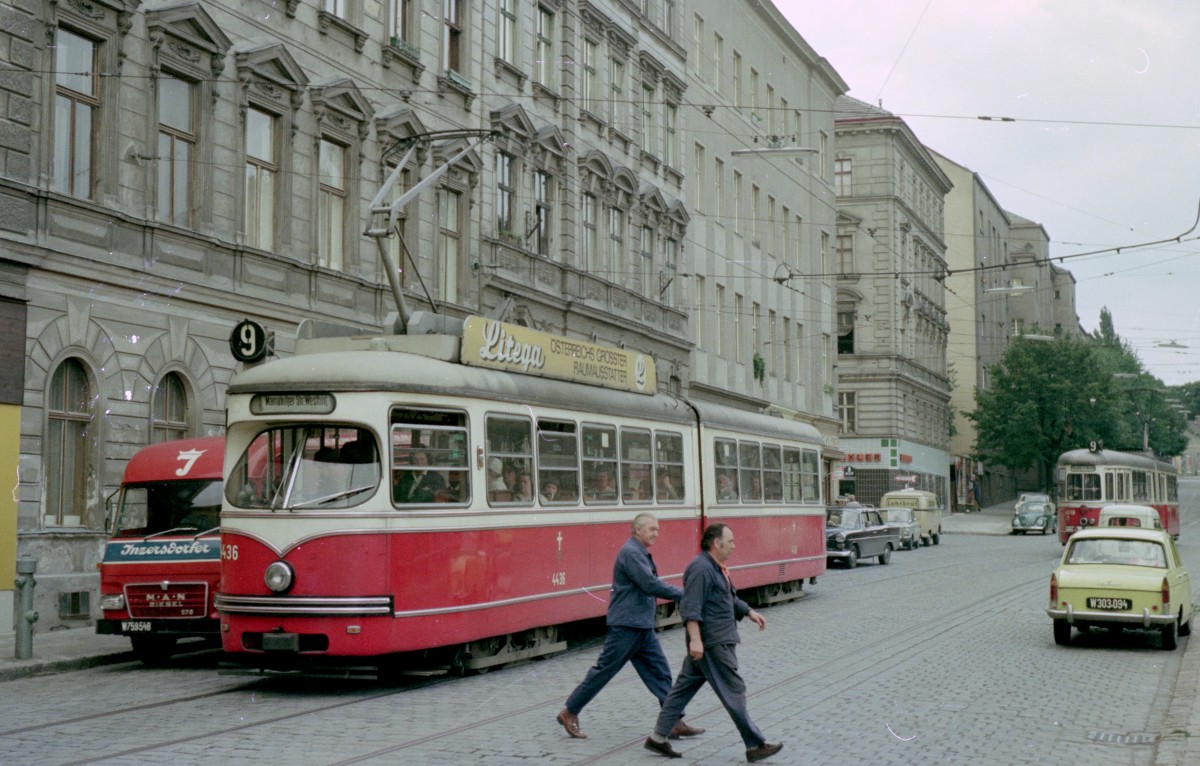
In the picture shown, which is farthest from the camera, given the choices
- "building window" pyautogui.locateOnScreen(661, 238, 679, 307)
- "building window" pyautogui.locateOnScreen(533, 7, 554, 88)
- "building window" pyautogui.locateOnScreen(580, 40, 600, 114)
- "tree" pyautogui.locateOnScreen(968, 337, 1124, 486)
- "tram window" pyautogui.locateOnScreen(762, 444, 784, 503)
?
"tree" pyautogui.locateOnScreen(968, 337, 1124, 486)

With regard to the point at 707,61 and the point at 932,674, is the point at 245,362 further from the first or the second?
the point at 707,61

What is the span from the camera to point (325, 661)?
1398 cm

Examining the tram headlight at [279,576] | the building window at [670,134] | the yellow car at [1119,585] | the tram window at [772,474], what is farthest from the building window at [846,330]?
the tram headlight at [279,576]

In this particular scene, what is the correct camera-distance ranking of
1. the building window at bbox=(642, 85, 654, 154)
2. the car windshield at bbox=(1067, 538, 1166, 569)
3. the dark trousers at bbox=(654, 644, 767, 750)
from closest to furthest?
the dark trousers at bbox=(654, 644, 767, 750)
the car windshield at bbox=(1067, 538, 1166, 569)
the building window at bbox=(642, 85, 654, 154)

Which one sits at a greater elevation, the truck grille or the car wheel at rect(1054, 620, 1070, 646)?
the truck grille

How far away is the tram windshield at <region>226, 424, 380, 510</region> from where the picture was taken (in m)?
13.9

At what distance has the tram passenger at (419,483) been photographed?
1421cm

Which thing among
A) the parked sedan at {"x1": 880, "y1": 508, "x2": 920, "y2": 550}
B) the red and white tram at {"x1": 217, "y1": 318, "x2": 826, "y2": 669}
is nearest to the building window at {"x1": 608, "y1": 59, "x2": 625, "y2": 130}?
the parked sedan at {"x1": 880, "y1": 508, "x2": 920, "y2": 550}

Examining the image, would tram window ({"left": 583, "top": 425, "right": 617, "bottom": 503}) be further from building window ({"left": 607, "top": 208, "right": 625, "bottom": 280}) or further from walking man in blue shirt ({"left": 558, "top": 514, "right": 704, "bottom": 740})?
building window ({"left": 607, "top": 208, "right": 625, "bottom": 280})

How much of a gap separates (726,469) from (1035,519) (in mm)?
45291

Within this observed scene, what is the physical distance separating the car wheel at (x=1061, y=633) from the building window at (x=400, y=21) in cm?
1647

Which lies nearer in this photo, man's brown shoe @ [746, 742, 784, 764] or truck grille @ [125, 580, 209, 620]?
man's brown shoe @ [746, 742, 784, 764]

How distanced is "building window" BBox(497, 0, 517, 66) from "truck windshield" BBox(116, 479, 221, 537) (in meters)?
18.7

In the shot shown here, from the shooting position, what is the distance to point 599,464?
711 inches
